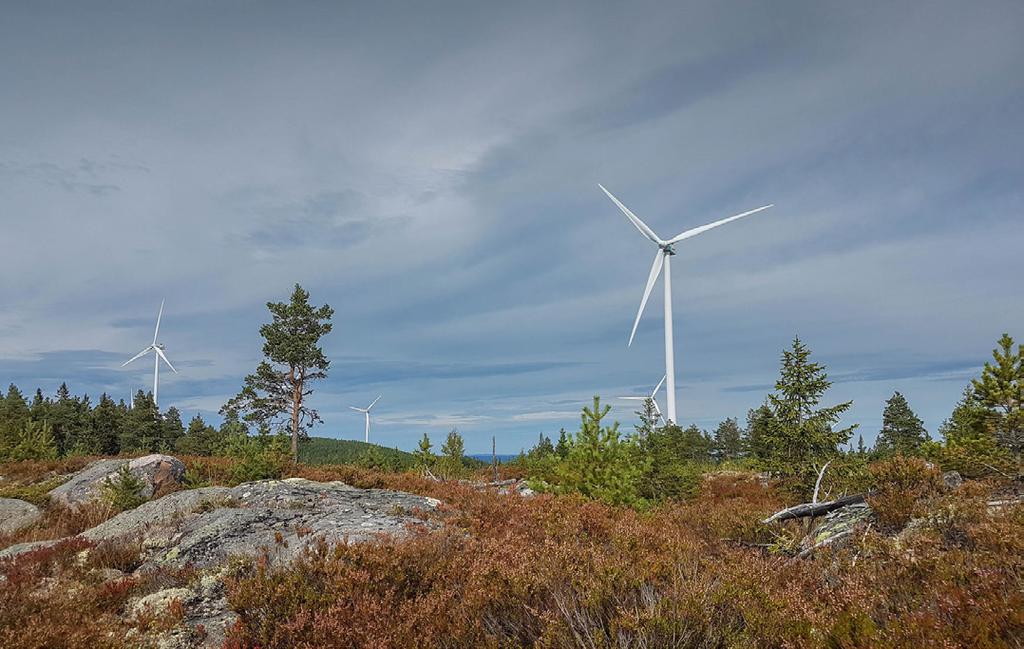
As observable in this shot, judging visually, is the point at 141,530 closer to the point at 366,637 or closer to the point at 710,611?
the point at 366,637

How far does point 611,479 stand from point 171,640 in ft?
39.1

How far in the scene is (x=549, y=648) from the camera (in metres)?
4.96

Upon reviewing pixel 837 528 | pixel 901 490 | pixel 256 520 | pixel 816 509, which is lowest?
pixel 837 528

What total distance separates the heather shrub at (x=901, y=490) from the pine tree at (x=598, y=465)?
645cm

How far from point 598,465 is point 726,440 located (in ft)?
231

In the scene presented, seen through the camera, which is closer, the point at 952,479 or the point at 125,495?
the point at 952,479

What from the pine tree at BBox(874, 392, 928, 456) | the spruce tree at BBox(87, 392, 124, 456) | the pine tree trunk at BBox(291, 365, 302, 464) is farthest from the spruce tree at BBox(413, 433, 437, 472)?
the spruce tree at BBox(87, 392, 124, 456)

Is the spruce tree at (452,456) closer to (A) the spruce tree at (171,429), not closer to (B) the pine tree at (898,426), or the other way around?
(B) the pine tree at (898,426)

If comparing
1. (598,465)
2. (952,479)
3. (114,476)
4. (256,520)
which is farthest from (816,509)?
(114,476)

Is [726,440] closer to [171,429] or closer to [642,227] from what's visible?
[642,227]

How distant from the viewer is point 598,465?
1703cm

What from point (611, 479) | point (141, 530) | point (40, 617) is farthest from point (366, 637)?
point (611, 479)

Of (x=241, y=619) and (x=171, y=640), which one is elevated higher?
(x=241, y=619)

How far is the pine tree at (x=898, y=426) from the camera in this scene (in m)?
53.3
